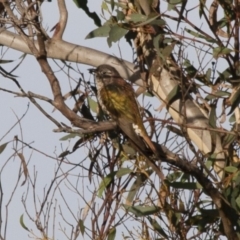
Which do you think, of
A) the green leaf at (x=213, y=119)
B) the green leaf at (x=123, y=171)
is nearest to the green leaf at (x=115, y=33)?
→ the green leaf at (x=213, y=119)

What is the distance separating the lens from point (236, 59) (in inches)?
141

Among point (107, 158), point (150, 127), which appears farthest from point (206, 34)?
point (107, 158)

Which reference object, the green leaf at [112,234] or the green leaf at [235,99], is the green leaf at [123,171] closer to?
the green leaf at [112,234]

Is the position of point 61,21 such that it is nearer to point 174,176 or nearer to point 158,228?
point 174,176

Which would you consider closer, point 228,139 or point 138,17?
point 138,17

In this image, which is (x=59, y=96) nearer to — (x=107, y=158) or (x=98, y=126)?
(x=98, y=126)

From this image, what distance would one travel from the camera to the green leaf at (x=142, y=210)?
3.54 meters

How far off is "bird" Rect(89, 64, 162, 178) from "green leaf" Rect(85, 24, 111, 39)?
0.29m

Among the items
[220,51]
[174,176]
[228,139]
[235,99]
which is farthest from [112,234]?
[220,51]

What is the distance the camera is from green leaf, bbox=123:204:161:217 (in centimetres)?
354

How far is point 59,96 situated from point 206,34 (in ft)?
2.98

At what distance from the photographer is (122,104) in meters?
4.10

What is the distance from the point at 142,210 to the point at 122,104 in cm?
72

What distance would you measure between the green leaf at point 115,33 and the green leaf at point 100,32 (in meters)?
0.02
